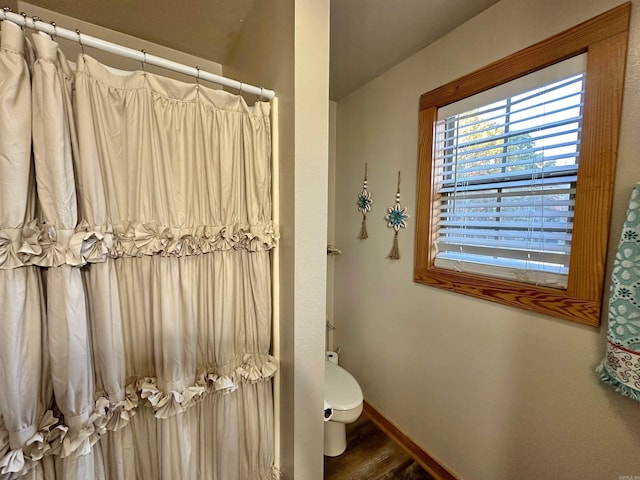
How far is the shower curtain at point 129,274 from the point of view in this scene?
61cm

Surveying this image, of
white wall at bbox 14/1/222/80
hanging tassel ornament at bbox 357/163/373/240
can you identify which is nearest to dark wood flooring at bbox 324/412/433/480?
hanging tassel ornament at bbox 357/163/373/240

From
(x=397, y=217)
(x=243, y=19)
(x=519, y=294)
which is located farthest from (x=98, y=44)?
(x=519, y=294)

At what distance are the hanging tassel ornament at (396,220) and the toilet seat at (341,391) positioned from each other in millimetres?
866

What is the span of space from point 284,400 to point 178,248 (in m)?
0.74

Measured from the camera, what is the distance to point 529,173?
1122 millimetres

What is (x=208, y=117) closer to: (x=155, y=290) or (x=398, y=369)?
(x=155, y=290)

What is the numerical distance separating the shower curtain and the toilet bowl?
19.5 inches

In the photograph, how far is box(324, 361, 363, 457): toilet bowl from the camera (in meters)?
1.40

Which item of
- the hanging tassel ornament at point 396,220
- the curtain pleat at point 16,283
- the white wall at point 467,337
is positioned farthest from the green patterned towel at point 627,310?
the curtain pleat at point 16,283

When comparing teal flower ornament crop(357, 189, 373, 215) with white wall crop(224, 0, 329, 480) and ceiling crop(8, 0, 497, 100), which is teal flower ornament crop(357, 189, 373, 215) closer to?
ceiling crop(8, 0, 497, 100)

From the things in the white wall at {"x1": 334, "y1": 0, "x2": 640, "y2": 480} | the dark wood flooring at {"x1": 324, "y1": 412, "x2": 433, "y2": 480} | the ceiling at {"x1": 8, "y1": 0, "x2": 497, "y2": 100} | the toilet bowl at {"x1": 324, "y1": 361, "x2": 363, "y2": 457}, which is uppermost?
the ceiling at {"x1": 8, "y1": 0, "x2": 497, "y2": 100}

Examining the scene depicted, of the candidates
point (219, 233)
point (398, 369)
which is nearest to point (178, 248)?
point (219, 233)

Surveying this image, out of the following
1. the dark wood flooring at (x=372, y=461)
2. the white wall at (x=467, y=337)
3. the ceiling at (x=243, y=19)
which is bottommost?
the dark wood flooring at (x=372, y=461)

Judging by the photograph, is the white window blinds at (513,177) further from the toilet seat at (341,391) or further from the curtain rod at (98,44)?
the curtain rod at (98,44)
